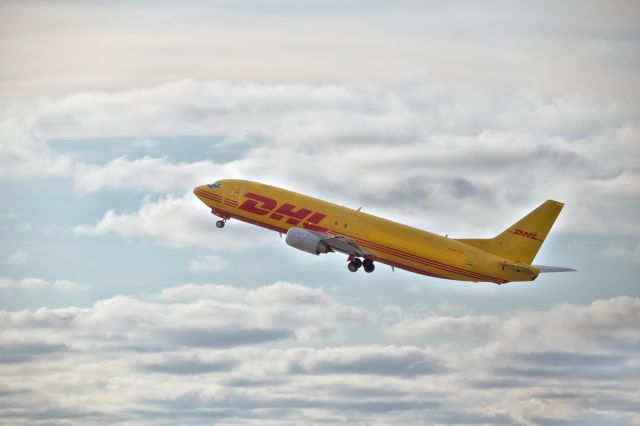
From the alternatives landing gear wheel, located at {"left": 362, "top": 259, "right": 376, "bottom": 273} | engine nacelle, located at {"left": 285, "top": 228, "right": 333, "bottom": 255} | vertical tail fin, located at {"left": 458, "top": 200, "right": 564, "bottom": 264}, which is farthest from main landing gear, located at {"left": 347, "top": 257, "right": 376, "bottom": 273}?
vertical tail fin, located at {"left": 458, "top": 200, "right": 564, "bottom": 264}

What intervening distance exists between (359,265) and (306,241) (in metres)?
7.69

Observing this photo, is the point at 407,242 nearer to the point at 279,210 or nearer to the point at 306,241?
the point at 306,241

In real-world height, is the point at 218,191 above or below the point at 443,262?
above

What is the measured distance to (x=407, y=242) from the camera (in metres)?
129

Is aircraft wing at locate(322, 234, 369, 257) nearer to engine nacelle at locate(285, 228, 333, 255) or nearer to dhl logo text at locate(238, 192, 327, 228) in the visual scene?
engine nacelle at locate(285, 228, 333, 255)

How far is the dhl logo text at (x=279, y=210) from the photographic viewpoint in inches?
5157

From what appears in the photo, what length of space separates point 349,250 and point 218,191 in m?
17.3

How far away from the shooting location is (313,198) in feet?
434

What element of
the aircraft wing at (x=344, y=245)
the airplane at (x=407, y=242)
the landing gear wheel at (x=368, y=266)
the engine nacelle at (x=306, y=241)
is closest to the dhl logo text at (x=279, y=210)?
the airplane at (x=407, y=242)

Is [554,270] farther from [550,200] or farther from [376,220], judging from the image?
[376,220]

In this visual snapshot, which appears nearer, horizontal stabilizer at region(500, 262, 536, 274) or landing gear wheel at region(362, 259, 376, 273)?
horizontal stabilizer at region(500, 262, 536, 274)

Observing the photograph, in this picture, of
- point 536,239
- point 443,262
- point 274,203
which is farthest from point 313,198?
point 536,239

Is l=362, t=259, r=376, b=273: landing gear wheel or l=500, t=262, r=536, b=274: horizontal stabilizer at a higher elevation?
l=362, t=259, r=376, b=273: landing gear wheel

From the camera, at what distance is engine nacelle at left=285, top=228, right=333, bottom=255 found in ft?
419
